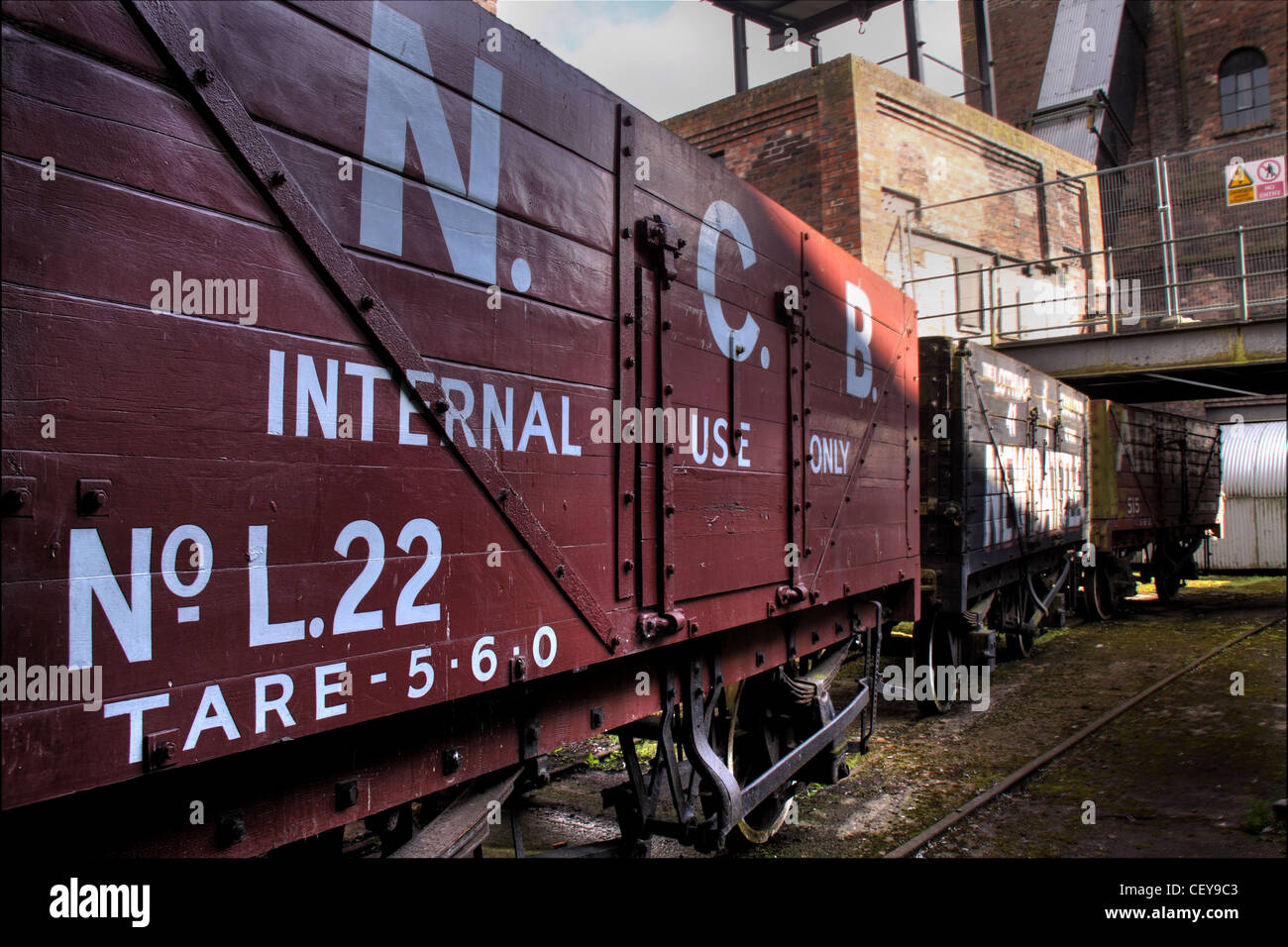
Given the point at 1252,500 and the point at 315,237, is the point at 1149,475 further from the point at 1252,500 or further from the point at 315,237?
the point at 315,237

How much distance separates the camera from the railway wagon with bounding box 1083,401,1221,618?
1273cm

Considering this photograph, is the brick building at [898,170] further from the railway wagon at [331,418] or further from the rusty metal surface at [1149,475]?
the railway wagon at [331,418]

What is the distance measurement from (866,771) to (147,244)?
5.59 m

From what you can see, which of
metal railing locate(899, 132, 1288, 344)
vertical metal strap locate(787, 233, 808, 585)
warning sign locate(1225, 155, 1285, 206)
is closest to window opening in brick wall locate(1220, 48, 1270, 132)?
metal railing locate(899, 132, 1288, 344)

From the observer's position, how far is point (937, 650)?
317 inches

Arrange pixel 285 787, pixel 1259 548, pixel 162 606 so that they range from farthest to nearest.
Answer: pixel 1259 548 → pixel 285 787 → pixel 162 606

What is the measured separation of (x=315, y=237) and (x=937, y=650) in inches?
301

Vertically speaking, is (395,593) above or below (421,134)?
below

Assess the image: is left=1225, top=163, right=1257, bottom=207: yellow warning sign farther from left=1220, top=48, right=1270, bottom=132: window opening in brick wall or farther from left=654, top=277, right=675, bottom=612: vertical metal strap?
left=1220, top=48, right=1270, bottom=132: window opening in brick wall

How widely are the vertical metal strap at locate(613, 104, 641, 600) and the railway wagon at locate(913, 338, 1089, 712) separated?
5467mm
